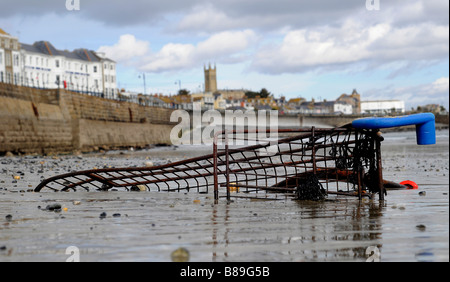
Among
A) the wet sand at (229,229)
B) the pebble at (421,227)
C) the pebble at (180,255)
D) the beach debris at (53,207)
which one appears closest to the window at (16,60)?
the wet sand at (229,229)

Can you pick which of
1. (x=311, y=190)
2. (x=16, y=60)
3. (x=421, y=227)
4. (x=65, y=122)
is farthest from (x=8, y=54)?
(x=421, y=227)

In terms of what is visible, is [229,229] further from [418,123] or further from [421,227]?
[418,123]

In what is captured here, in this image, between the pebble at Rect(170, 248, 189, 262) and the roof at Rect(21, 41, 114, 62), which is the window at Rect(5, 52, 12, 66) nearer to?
the roof at Rect(21, 41, 114, 62)

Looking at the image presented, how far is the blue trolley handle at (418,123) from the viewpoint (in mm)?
6898

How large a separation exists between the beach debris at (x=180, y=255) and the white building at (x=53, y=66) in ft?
266

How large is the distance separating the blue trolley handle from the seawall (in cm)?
2744

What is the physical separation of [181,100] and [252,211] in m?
148

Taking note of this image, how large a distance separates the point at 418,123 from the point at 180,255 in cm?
398

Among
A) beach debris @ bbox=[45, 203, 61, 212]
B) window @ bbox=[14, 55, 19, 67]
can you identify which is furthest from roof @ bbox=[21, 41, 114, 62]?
beach debris @ bbox=[45, 203, 61, 212]

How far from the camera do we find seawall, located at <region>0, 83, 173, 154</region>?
32.6 metres

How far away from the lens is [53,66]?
4220 inches

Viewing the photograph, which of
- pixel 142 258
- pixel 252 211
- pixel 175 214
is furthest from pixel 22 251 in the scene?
pixel 252 211

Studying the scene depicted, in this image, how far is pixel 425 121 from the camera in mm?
6930
